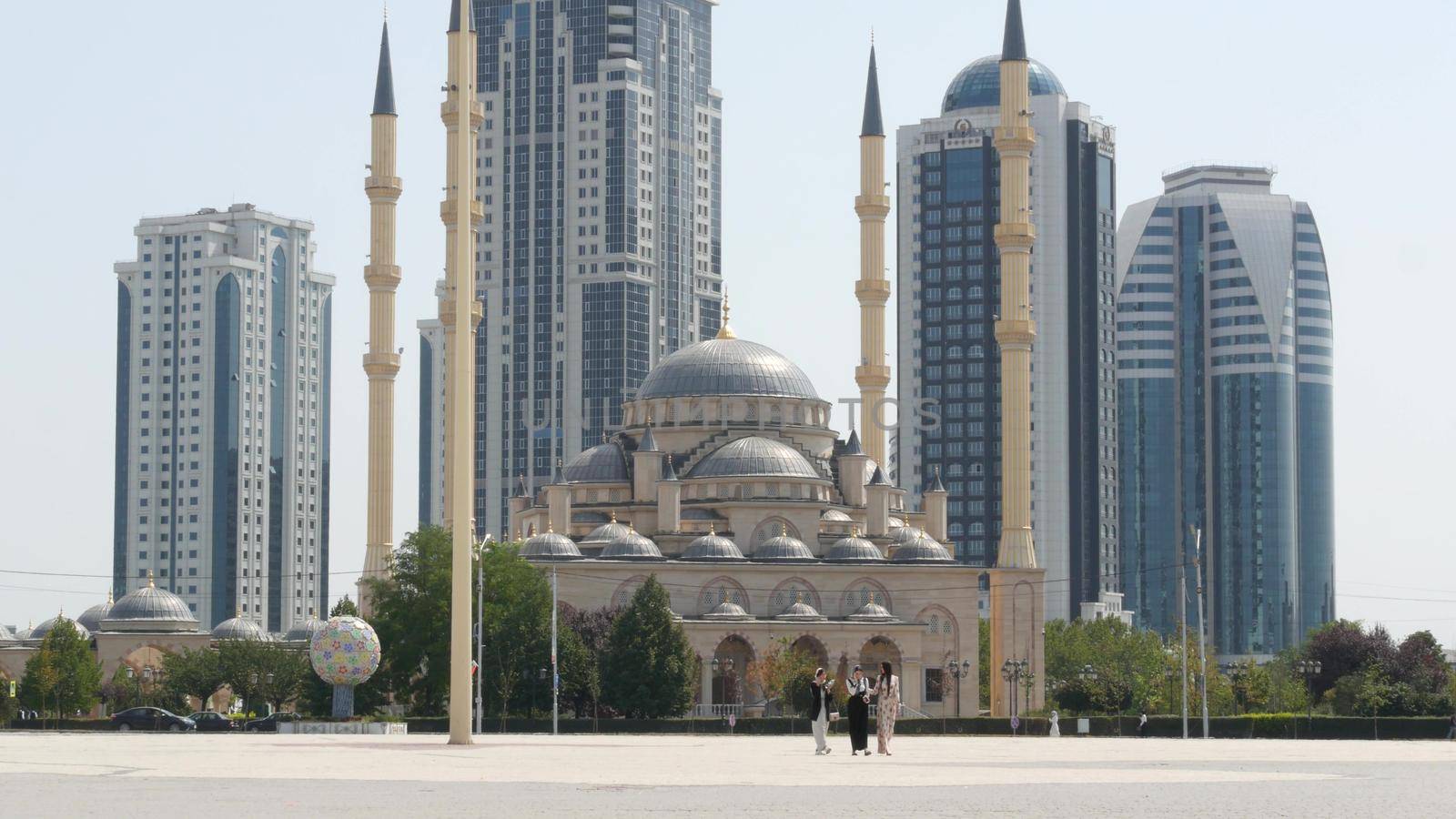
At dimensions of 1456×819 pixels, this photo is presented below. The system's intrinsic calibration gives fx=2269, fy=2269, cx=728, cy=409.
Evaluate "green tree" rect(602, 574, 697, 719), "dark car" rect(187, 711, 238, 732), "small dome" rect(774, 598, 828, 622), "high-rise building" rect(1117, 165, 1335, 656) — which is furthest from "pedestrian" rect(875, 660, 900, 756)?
"high-rise building" rect(1117, 165, 1335, 656)

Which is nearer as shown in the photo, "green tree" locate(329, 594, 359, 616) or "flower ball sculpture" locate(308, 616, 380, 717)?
"flower ball sculpture" locate(308, 616, 380, 717)

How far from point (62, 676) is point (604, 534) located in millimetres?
23371

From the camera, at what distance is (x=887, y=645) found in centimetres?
8338

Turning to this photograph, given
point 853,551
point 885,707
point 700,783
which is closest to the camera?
point 700,783

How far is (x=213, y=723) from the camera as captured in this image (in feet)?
234

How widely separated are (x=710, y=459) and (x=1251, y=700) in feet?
74.4

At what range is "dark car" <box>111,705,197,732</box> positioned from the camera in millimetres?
71375

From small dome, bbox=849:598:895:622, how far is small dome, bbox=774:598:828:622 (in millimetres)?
1201

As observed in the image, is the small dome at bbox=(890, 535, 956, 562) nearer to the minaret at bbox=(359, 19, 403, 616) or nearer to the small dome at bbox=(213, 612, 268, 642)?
the minaret at bbox=(359, 19, 403, 616)

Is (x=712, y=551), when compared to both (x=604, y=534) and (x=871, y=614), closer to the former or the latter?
(x=604, y=534)

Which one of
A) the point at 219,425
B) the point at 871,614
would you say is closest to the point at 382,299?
the point at 871,614

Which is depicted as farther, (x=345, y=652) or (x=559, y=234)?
(x=559, y=234)

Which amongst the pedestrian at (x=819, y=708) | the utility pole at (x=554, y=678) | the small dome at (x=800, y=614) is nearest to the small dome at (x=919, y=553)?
the small dome at (x=800, y=614)

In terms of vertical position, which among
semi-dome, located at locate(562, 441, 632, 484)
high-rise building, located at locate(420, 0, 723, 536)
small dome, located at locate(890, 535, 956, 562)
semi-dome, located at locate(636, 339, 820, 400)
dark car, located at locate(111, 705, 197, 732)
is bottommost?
dark car, located at locate(111, 705, 197, 732)
